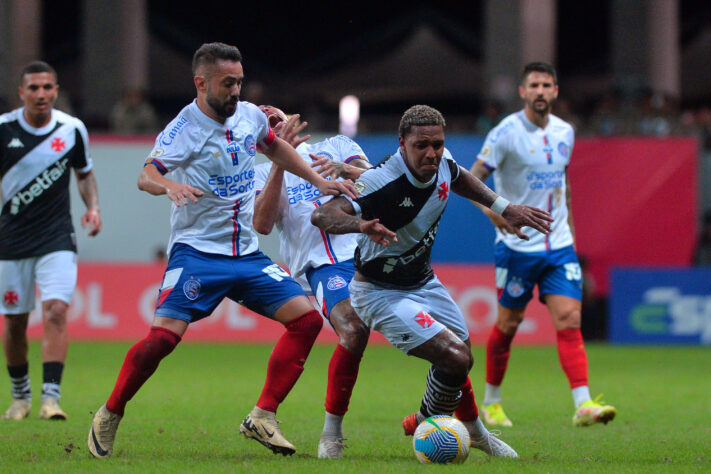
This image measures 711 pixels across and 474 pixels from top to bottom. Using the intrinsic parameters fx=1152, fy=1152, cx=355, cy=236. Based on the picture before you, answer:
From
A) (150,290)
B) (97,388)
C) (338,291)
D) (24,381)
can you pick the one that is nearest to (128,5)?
(150,290)

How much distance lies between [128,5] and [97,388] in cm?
1810

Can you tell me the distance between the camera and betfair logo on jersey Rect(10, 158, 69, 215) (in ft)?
29.6

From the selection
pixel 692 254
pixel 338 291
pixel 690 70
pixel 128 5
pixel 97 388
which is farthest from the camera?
pixel 690 70

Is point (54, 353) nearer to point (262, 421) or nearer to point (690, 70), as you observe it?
point (262, 421)

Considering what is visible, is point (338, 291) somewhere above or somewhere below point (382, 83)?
below

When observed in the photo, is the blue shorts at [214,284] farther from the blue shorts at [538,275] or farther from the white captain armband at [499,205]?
the blue shorts at [538,275]

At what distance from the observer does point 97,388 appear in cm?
1124

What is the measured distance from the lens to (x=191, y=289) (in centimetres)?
682

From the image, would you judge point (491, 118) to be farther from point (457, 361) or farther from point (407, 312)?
point (457, 361)

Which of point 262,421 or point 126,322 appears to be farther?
point 126,322

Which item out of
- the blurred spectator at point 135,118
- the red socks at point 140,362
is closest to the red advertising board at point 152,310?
the blurred spectator at point 135,118

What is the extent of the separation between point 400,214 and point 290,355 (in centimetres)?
123

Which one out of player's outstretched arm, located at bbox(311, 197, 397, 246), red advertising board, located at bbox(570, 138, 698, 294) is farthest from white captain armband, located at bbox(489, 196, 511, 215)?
red advertising board, located at bbox(570, 138, 698, 294)

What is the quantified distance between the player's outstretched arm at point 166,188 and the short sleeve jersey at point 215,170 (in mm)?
188
